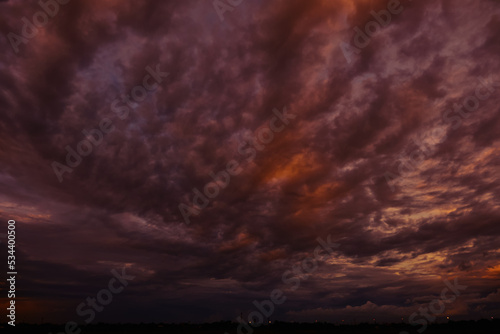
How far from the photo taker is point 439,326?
13512 cm

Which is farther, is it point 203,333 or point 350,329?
point 350,329

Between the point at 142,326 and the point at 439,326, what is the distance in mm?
111299

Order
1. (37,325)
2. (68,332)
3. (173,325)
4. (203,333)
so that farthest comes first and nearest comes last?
(173,325), (37,325), (68,332), (203,333)

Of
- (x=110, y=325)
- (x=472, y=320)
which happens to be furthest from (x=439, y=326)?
(x=110, y=325)

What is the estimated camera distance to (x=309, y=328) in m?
134

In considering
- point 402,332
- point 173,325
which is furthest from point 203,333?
point 402,332

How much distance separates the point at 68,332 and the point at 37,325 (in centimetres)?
1871

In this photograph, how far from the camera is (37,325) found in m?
132

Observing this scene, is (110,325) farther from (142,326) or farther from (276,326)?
(276,326)

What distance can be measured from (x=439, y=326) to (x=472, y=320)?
625 inches

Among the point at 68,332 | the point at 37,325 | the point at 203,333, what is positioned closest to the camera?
the point at 203,333

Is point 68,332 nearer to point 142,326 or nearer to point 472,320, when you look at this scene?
point 142,326

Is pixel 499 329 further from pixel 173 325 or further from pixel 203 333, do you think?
pixel 173 325

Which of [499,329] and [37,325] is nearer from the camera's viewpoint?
[499,329]
